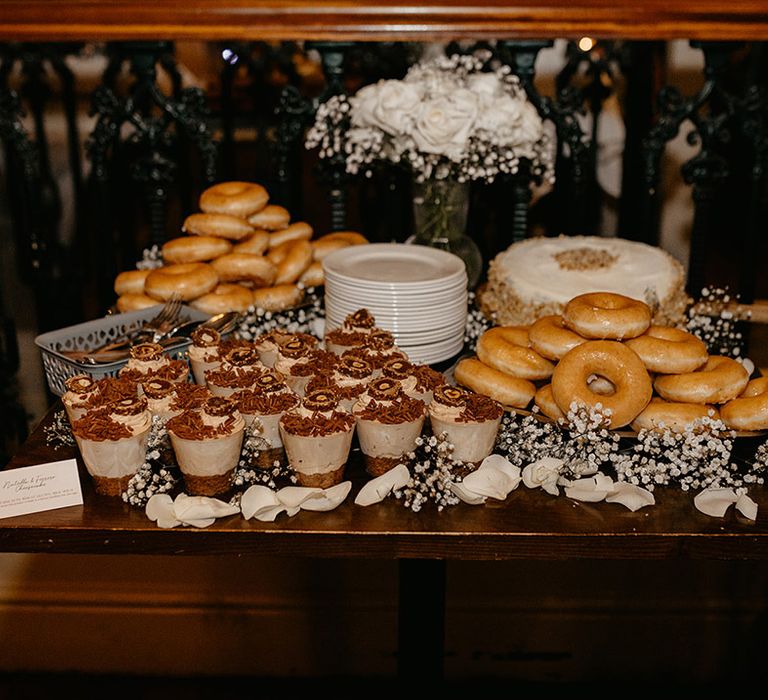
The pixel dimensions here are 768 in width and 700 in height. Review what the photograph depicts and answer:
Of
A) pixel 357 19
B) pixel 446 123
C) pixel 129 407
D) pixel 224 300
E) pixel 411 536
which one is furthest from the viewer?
pixel 357 19

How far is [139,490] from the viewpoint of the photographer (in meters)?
1.48

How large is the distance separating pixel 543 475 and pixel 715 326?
103 cm

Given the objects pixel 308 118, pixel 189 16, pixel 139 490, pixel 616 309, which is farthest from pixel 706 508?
pixel 189 16

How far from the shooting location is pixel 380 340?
5.96 ft

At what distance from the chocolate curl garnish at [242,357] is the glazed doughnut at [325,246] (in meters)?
0.79

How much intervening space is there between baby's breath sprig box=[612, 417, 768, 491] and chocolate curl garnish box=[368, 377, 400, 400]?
381 millimetres

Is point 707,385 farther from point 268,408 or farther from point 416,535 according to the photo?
point 268,408

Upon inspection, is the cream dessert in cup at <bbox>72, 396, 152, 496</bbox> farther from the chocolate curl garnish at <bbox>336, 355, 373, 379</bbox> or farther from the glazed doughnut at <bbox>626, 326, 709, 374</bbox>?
the glazed doughnut at <bbox>626, 326, 709, 374</bbox>

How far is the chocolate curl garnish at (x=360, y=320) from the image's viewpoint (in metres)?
1.89

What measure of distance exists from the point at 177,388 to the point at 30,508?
31 centimetres

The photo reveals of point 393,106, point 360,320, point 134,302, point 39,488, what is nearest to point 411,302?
point 360,320

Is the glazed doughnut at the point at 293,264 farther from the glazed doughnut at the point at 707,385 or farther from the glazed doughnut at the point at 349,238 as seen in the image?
the glazed doughnut at the point at 707,385

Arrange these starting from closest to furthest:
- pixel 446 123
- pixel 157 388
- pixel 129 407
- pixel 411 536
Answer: pixel 411 536
pixel 129 407
pixel 157 388
pixel 446 123

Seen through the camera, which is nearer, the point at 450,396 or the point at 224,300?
the point at 450,396
